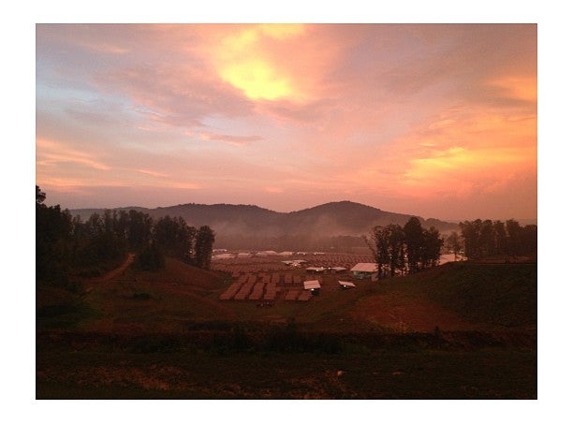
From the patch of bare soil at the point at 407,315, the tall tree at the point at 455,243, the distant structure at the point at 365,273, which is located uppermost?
the tall tree at the point at 455,243

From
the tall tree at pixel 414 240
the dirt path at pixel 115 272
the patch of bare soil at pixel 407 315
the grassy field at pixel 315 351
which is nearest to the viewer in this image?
the grassy field at pixel 315 351

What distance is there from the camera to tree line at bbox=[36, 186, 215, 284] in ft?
118

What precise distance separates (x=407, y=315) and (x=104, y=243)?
188 ft

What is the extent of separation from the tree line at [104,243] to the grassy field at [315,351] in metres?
5.95

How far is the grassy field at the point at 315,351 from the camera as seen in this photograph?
15016 millimetres

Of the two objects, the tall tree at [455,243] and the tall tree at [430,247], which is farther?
the tall tree at [455,243]

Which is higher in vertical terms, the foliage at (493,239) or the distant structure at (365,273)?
the foliage at (493,239)

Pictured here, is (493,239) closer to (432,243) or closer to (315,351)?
(432,243)

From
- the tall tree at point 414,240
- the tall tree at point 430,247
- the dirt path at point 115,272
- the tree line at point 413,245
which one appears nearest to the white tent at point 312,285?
the tree line at point 413,245

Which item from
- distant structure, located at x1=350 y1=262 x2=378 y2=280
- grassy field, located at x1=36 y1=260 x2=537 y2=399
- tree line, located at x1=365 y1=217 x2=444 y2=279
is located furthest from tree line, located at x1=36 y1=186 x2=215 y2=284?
tree line, located at x1=365 y1=217 x2=444 y2=279

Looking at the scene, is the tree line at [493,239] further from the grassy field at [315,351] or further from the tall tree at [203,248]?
the tall tree at [203,248]

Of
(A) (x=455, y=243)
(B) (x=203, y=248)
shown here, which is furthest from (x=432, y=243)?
(B) (x=203, y=248)

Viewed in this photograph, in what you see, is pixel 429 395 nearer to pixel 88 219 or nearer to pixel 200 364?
pixel 200 364

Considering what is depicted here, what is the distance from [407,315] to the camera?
31.7 meters
